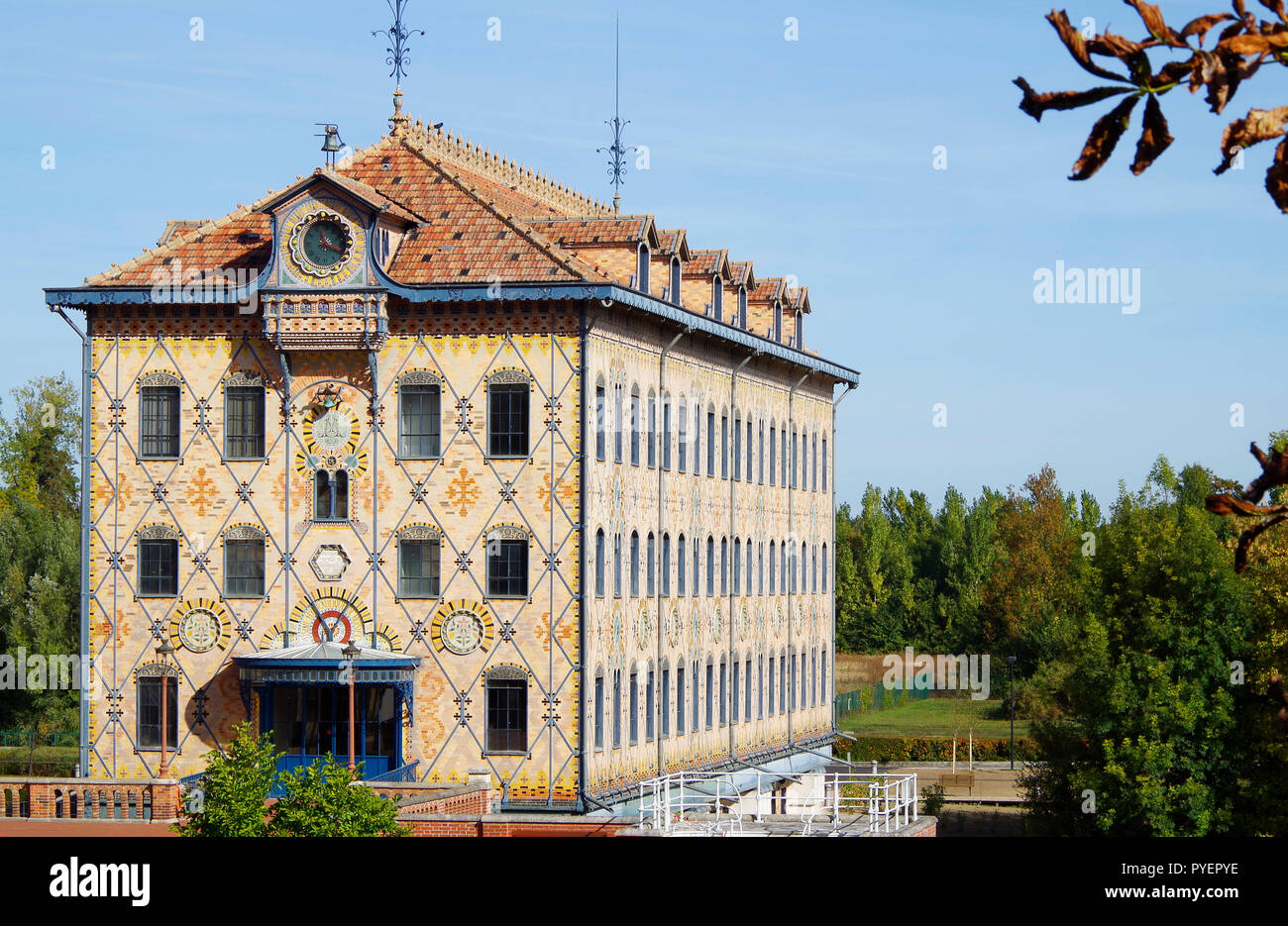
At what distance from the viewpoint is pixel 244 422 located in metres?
44.1

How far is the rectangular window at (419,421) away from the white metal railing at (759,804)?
9.05 m

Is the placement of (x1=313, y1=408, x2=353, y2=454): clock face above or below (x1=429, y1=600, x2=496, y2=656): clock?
above

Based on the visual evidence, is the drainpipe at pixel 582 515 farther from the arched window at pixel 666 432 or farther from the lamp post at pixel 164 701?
the lamp post at pixel 164 701

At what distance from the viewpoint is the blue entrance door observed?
42625mm

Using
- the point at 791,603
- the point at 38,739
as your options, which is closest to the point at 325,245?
the point at 791,603

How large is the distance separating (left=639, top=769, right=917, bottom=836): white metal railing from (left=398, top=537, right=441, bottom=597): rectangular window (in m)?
6.71

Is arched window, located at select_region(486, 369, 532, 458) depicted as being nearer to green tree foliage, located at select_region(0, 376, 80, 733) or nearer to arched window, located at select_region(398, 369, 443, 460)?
arched window, located at select_region(398, 369, 443, 460)

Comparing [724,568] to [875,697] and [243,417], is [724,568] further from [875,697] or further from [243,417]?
[875,697]

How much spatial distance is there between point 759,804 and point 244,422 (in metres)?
15.2

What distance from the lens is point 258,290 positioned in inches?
1700

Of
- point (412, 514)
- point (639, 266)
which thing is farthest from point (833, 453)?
point (412, 514)

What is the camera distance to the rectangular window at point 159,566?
44156 millimetres

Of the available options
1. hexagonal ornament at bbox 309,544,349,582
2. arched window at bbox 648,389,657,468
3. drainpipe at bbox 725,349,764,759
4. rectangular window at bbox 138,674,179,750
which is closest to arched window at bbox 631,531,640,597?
arched window at bbox 648,389,657,468
